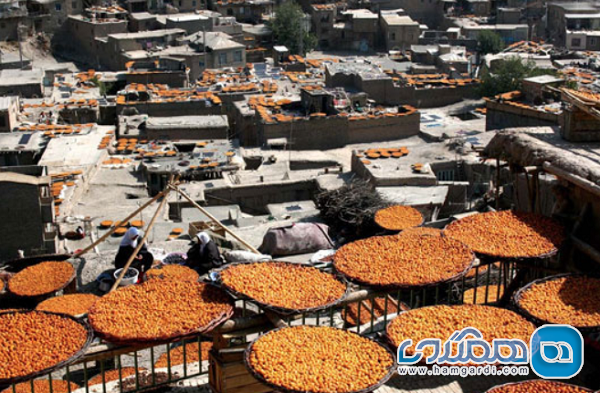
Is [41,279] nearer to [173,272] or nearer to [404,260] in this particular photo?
[173,272]

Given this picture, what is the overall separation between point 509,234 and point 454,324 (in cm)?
197

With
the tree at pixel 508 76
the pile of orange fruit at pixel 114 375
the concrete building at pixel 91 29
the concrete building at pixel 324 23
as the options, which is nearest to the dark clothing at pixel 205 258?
the pile of orange fruit at pixel 114 375

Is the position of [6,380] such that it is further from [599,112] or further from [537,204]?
[599,112]

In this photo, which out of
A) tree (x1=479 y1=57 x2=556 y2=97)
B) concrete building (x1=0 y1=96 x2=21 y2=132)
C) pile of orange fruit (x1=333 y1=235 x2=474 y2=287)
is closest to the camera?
pile of orange fruit (x1=333 y1=235 x2=474 y2=287)

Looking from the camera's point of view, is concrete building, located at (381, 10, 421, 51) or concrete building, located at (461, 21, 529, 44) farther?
concrete building, located at (461, 21, 529, 44)

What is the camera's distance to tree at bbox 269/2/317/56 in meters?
52.7

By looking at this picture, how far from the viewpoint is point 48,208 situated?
16.2 m

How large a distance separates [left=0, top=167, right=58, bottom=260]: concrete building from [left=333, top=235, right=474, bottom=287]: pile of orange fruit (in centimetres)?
964

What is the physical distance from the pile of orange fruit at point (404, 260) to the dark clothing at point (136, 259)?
5884 mm

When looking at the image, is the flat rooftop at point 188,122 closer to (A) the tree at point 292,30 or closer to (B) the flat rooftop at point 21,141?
(B) the flat rooftop at point 21,141

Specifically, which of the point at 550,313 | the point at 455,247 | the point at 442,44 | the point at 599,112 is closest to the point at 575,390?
the point at 550,313

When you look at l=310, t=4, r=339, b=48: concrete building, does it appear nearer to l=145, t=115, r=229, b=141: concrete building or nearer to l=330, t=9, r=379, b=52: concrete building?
l=330, t=9, r=379, b=52: concrete building

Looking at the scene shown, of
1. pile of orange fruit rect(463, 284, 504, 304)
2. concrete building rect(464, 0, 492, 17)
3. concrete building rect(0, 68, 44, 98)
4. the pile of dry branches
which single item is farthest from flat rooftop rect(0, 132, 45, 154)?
concrete building rect(464, 0, 492, 17)

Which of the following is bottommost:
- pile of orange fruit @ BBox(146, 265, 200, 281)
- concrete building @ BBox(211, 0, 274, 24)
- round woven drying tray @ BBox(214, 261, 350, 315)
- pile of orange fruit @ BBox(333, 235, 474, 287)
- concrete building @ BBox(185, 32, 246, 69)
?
pile of orange fruit @ BBox(146, 265, 200, 281)
